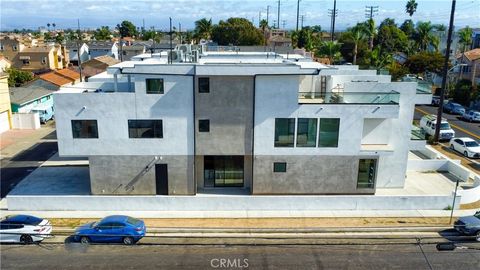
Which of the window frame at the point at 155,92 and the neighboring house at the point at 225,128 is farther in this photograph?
the neighboring house at the point at 225,128

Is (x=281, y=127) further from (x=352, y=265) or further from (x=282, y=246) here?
(x=352, y=265)

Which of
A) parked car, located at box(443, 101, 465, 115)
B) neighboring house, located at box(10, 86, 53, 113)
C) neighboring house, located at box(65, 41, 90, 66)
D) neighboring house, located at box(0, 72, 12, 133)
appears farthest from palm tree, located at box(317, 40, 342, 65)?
neighboring house, located at box(65, 41, 90, 66)

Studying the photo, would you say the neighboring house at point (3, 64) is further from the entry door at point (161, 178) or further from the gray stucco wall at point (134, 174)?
the entry door at point (161, 178)

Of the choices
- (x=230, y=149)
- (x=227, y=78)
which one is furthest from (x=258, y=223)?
(x=227, y=78)

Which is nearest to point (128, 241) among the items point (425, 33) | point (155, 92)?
point (155, 92)

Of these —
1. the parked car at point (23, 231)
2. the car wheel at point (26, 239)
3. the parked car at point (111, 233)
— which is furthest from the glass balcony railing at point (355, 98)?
the car wheel at point (26, 239)

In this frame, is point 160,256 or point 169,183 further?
point 169,183
